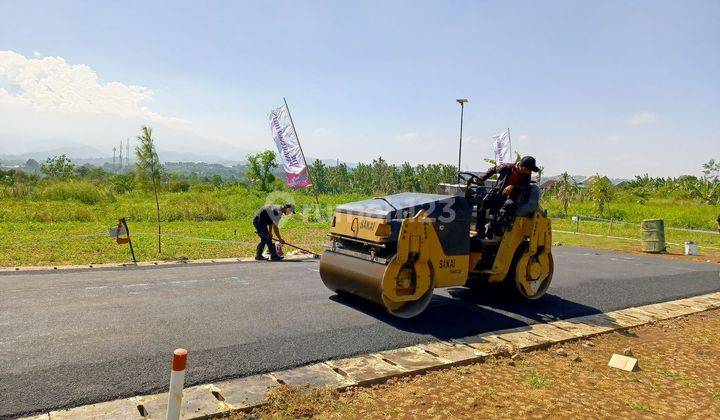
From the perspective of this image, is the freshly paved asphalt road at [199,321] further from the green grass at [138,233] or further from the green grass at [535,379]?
the green grass at [138,233]

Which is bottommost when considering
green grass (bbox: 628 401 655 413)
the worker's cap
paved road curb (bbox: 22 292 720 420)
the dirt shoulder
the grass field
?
green grass (bbox: 628 401 655 413)

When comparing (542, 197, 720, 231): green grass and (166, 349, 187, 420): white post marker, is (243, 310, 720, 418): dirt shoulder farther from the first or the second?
(542, 197, 720, 231): green grass

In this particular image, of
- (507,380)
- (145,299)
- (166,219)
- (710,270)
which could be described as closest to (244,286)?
(145,299)

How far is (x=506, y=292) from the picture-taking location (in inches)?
335

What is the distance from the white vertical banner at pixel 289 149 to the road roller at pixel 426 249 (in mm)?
11116

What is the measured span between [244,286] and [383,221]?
3.30 metres

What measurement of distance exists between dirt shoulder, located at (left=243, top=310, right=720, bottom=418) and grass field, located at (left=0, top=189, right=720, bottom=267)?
3448 mm

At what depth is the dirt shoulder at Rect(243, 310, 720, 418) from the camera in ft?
13.9

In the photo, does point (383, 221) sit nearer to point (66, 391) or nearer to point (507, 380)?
point (507, 380)

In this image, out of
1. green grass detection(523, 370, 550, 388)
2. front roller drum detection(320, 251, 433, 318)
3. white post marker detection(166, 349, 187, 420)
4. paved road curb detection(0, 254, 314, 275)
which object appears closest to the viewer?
white post marker detection(166, 349, 187, 420)

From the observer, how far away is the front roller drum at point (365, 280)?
6.32 meters

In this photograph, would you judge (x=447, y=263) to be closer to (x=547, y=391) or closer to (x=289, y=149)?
(x=547, y=391)

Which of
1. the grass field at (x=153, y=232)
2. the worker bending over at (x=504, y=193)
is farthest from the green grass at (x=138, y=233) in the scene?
the worker bending over at (x=504, y=193)

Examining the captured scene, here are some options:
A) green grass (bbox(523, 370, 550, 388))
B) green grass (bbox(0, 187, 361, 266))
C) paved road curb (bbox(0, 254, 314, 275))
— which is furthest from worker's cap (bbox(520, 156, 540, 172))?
green grass (bbox(0, 187, 361, 266))
